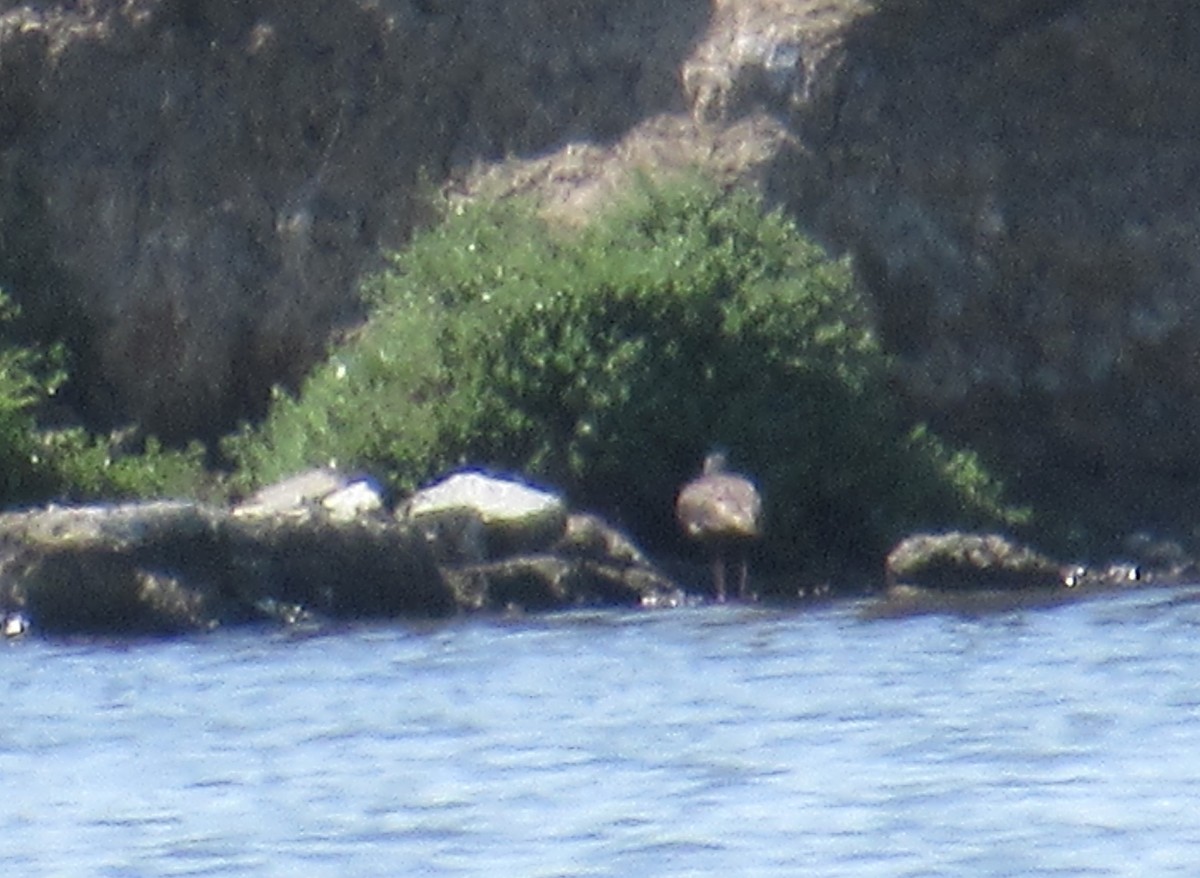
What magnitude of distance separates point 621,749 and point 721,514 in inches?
289

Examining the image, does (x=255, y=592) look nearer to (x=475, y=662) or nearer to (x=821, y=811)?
(x=475, y=662)

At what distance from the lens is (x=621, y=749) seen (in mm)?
16078

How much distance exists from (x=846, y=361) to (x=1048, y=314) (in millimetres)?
3715

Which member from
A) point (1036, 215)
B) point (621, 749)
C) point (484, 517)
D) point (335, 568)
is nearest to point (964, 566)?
point (484, 517)

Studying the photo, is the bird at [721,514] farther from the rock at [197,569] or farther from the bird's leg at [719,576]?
the rock at [197,569]

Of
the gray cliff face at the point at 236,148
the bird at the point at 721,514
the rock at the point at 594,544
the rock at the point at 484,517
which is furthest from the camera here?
the gray cliff face at the point at 236,148

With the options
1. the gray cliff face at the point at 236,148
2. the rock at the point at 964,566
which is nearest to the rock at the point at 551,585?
the rock at the point at 964,566

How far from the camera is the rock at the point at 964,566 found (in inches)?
922

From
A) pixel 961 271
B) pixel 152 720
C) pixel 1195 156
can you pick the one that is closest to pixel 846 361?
pixel 961 271

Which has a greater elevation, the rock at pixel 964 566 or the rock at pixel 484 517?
the rock at pixel 484 517

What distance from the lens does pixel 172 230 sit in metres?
29.0

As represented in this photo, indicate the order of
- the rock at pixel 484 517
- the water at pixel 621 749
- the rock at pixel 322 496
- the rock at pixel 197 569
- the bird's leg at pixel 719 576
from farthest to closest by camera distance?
1. the bird's leg at pixel 719 576
2. the rock at pixel 322 496
3. the rock at pixel 484 517
4. the rock at pixel 197 569
5. the water at pixel 621 749

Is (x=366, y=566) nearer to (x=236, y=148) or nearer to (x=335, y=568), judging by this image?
(x=335, y=568)

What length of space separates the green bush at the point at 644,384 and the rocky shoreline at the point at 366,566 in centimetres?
61
